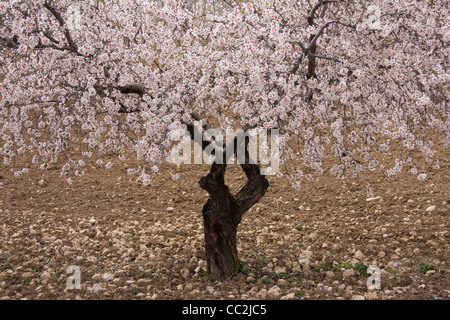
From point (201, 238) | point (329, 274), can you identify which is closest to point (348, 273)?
point (329, 274)

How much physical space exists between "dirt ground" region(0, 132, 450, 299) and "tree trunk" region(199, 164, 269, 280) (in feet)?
0.54

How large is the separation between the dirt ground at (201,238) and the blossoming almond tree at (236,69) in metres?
0.67

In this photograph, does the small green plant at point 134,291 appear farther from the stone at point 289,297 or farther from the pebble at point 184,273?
the stone at point 289,297

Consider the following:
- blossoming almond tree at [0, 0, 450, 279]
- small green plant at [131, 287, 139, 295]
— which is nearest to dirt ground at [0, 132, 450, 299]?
small green plant at [131, 287, 139, 295]

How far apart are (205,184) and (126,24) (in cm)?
176

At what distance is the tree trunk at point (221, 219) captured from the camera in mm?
5109

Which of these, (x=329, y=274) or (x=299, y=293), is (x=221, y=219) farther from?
(x=329, y=274)

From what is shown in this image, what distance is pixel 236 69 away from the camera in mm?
4105

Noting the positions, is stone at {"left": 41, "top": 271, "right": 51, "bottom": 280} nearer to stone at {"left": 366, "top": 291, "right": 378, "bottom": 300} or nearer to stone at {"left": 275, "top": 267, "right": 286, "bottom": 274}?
stone at {"left": 275, "top": 267, "right": 286, "bottom": 274}

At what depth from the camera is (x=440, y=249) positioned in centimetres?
566

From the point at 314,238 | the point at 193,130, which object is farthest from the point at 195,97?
the point at 314,238

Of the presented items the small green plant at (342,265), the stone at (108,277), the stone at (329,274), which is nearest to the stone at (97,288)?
the stone at (108,277)

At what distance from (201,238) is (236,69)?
9.93ft

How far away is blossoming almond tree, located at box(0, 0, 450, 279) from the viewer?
414 cm
